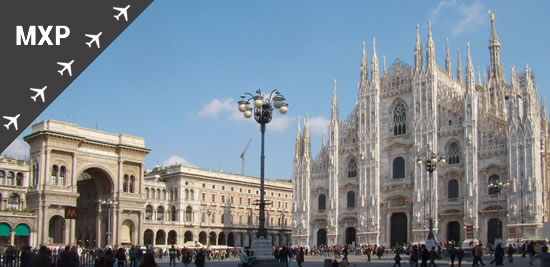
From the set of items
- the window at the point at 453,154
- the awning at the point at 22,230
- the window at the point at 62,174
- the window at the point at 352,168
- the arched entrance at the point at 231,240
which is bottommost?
the arched entrance at the point at 231,240

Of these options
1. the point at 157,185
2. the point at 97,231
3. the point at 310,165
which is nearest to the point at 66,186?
the point at 97,231

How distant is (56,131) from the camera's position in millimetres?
55094

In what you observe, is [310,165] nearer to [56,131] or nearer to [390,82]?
[390,82]

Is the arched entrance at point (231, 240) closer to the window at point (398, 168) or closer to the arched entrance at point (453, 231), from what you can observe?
the window at point (398, 168)

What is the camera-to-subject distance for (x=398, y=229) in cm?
5794

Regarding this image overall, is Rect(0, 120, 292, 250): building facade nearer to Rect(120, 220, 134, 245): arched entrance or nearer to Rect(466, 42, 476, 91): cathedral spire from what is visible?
Rect(120, 220, 134, 245): arched entrance

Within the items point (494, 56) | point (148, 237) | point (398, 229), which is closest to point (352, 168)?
point (398, 229)

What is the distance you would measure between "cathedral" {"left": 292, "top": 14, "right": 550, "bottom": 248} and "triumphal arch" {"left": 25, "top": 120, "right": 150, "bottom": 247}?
55.9ft

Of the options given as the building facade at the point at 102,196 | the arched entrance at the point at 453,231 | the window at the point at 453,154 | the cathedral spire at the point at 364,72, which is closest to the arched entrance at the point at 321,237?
the arched entrance at the point at 453,231

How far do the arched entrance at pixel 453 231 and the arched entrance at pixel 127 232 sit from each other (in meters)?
30.2

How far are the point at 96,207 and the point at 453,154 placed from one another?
34.7 metres

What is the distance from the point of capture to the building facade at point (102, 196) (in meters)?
54.2

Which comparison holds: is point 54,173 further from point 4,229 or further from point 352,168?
point 352,168

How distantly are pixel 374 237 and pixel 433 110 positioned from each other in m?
13.0
